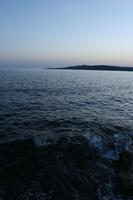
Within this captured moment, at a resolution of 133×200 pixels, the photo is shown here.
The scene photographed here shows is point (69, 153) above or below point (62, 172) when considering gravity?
above

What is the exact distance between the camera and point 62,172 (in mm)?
8344

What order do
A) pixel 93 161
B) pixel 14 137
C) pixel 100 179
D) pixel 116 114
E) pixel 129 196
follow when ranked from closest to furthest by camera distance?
pixel 129 196 → pixel 100 179 → pixel 93 161 → pixel 14 137 → pixel 116 114

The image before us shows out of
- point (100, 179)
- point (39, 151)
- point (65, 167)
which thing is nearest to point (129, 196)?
point (100, 179)

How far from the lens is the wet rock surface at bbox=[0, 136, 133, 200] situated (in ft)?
23.0

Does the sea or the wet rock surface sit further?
the sea

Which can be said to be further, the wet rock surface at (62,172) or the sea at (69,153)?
the sea at (69,153)

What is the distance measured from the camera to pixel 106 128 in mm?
14312

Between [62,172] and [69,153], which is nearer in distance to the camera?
[62,172]

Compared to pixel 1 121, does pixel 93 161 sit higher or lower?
lower

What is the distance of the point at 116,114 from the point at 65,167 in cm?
1279

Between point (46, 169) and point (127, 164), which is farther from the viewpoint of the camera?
point (127, 164)

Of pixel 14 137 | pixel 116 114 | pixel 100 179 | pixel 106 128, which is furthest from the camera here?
pixel 116 114

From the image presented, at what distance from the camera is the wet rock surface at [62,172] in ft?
23.0

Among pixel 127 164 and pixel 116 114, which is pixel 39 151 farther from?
pixel 116 114
